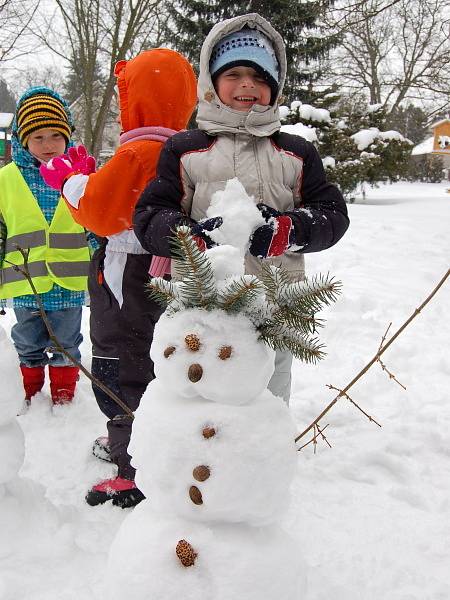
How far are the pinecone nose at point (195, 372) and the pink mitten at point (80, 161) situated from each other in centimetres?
138

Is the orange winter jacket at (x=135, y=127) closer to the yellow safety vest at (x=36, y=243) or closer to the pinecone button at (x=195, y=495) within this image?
the yellow safety vest at (x=36, y=243)

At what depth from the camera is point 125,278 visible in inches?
86.7

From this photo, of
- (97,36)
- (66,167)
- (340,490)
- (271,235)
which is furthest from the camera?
(97,36)

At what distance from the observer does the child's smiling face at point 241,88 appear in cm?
188

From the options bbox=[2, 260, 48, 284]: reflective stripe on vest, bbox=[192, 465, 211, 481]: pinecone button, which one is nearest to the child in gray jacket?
bbox=[192, 465, 211, 481]: pinecone button

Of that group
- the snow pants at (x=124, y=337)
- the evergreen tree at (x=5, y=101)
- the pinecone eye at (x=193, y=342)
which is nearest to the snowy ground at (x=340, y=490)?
the snow pants at (x=124, y=337)

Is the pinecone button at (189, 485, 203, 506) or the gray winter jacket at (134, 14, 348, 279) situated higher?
the gray winter jacket at (134, 14, 348, 279)

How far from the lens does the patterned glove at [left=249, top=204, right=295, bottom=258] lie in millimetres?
1566

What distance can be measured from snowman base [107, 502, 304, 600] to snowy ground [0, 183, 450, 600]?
236 millimetres

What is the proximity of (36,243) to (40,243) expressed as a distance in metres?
0.02

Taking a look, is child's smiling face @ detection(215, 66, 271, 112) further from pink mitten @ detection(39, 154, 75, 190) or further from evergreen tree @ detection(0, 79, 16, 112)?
evergreen tree @ detection(0, 79, 16, 112)

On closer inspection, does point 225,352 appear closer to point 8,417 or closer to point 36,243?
point 8,417

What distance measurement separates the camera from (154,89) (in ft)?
6.85

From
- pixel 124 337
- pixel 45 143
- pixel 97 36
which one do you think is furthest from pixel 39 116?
pixel 97 36
